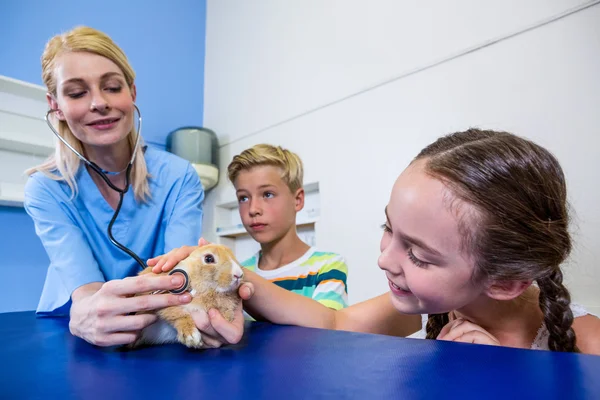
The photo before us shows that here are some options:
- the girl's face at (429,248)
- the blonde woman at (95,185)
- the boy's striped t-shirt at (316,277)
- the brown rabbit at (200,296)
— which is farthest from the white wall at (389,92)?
the brown rabbit at (200,296)

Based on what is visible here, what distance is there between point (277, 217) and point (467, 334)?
85 cm

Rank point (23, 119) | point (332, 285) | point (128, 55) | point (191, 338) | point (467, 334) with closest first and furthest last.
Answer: point (191, 338)
point (467, 334)
point (332, 285)
point (23, 119)
point (128, 55)

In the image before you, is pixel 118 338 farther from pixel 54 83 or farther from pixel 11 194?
pixel 11 194

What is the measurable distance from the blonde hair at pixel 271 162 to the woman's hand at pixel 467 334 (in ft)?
2.91

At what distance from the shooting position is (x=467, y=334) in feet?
1.88

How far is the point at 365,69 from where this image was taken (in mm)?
1859

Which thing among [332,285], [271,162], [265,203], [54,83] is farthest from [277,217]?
[54,83]

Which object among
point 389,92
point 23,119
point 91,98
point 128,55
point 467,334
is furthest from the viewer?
point 128,55

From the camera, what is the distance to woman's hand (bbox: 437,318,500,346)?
56 centimetres

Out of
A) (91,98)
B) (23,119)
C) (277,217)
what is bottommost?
(277,217)

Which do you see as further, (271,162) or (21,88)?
(21,88)

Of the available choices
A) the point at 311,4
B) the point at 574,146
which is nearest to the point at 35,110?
the point at 311,4

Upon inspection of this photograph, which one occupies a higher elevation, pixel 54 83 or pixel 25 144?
pixel 25 144

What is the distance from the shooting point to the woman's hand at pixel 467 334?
556 millimetres
